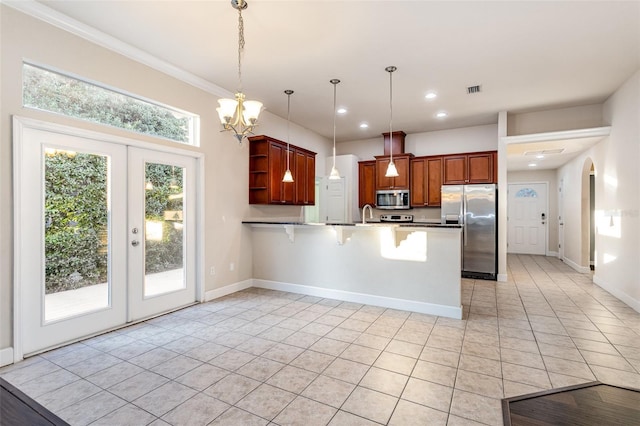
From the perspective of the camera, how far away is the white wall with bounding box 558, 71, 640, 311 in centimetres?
399

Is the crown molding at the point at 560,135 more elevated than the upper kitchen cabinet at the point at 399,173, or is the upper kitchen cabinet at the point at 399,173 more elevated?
the crown molding at the point at 560,135

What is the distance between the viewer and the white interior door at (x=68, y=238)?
107 inches

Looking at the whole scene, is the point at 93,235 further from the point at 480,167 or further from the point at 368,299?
the point at 480,167

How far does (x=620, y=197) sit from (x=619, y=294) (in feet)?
4.52

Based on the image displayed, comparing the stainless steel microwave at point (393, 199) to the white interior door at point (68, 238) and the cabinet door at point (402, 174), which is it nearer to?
the cabinet door at point (402, 174)

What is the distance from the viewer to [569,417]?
1.93 metres

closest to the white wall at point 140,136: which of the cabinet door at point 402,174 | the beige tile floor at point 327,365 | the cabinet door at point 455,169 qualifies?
the beige tile floor at point 327,365

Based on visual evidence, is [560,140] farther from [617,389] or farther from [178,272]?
[178,272]

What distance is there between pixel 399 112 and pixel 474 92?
1.28 m

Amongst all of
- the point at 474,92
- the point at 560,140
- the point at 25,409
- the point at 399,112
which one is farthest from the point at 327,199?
the point at 25,409

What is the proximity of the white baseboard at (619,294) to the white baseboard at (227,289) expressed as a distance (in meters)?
5.31

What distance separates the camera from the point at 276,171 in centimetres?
521

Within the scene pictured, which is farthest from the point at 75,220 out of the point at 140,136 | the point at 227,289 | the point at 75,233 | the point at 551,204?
the point at 551,204

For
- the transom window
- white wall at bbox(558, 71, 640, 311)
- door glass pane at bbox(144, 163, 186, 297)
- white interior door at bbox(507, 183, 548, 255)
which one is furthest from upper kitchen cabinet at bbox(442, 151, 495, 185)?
door glass pane at bbox(144, 163, 186, 297)
